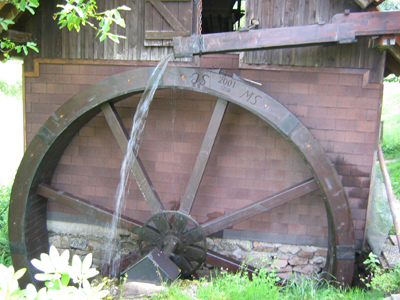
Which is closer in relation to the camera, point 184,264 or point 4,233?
point 184,264

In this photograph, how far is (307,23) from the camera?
136 inches

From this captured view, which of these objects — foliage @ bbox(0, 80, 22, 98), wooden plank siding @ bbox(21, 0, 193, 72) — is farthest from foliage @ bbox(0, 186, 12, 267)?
foliage @ bbox(0, 80, 22, 98)

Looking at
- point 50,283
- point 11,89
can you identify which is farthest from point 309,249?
point 11,89

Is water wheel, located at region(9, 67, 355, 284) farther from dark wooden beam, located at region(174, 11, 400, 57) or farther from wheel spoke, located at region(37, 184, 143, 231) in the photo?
dark wooden beam, located at region(174, 11, 400, 57)

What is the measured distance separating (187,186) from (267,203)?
871 millimetres

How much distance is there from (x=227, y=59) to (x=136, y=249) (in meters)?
2.72

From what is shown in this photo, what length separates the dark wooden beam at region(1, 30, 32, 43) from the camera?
12.0 ft

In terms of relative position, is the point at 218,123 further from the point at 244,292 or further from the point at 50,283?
the point at 50,283

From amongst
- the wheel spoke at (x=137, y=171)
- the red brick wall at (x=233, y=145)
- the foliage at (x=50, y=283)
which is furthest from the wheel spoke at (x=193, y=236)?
the foliage at (x=50, y=283)

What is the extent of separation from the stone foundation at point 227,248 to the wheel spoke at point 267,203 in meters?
0.48

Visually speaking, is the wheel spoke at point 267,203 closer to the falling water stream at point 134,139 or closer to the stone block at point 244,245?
the stone block at point 244,245

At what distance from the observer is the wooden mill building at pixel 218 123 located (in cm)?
315

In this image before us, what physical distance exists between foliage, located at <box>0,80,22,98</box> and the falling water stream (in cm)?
1529

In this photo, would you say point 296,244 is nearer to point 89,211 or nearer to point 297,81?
point 297,81
